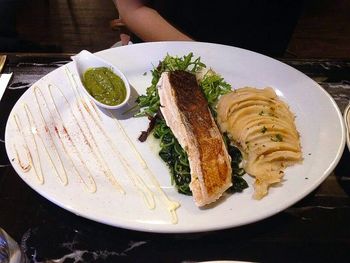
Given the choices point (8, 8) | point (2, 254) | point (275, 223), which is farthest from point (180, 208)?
point (8, 8)

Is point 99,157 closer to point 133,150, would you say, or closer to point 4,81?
point 133,150

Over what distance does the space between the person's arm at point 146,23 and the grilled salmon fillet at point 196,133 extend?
691 mm

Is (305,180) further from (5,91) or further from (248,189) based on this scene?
(5,91)

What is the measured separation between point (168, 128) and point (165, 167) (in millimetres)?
291

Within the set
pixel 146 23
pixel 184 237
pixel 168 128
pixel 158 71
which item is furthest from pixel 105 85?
pixel 184 237

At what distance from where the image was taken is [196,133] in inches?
78.4

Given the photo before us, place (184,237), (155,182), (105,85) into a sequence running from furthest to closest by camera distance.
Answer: (105,85), (155,182), (184,237)

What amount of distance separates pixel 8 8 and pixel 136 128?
2.09 metres

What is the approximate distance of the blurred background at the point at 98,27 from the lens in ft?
17.5

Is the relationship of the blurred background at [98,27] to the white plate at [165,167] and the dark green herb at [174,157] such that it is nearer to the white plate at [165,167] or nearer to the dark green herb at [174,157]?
the white plate at [165,167]

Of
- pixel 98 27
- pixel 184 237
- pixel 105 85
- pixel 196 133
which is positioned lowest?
pixel 98 27

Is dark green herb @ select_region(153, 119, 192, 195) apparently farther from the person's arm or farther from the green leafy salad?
the person's arm

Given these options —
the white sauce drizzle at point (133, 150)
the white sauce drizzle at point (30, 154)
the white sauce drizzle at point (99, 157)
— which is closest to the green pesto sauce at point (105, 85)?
the white sauce drizzle at point (133, 150)

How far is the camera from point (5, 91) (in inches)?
97.7
